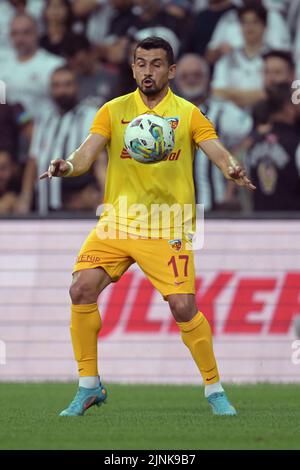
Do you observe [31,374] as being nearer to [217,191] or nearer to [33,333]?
[33,333]

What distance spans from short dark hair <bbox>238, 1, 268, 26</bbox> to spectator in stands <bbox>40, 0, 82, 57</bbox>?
Answer: 83.4 inches

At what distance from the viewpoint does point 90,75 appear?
14.7 metres

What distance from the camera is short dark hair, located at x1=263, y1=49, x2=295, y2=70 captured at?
14.3 metres

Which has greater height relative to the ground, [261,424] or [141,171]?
[141,171]

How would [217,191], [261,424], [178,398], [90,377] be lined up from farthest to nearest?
[217,191], [178,398], [90,377], [261,424]

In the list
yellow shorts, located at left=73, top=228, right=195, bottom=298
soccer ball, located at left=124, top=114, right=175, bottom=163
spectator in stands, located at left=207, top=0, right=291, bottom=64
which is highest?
spectator in stands, located at left=207, top=0, right=291, bottom=64

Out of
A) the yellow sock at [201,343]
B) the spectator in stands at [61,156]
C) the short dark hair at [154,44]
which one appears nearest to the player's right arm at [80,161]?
the short dark hair at [154,44]

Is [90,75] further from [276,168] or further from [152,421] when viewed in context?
[152,421]

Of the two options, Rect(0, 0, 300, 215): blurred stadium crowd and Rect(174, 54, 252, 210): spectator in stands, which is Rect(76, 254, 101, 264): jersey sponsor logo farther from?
Rect(174, 54, 252, 210): spectator in stands

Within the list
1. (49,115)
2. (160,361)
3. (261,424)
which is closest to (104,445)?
(261,424)

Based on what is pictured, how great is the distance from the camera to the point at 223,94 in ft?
46.8

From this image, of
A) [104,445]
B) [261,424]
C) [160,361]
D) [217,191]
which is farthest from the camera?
[217,191]

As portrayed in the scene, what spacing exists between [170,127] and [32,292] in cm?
508

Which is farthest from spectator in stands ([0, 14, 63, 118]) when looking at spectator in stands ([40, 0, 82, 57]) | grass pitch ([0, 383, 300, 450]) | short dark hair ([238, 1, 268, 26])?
grass pitch ([0, 383, 300, 450])
